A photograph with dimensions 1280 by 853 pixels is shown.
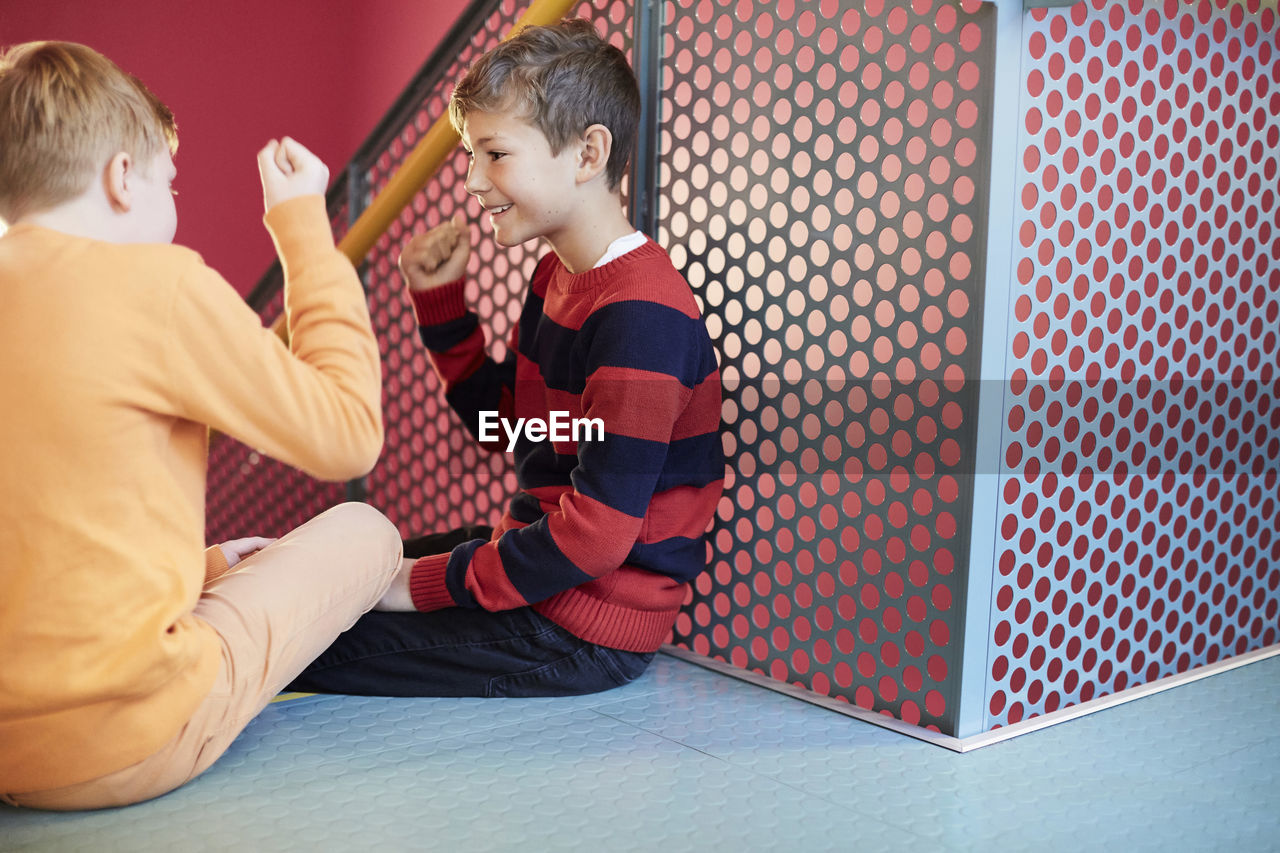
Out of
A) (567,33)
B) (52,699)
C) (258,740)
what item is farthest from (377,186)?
(52,699)

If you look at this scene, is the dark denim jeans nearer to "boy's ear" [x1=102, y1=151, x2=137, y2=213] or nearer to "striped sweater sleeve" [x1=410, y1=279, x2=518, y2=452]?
"striped sweater sleeve" [x1=410, y1=279, x2=518, y2=452]

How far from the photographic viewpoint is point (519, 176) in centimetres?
145

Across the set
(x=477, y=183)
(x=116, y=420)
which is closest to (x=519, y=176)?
(x=477, y=183)

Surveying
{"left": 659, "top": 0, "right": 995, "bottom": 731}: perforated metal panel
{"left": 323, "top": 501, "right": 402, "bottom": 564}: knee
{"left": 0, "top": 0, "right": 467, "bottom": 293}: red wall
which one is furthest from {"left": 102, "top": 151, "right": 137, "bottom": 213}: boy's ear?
{"left": 0, "top": 0, "right": 467, "bottom": 293}: red wall

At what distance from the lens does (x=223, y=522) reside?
2914mm

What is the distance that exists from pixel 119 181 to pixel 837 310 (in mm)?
839

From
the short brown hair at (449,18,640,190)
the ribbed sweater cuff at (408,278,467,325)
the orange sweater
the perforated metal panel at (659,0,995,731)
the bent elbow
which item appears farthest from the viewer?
the ribbed sweater cuff at (408,278,467,325)

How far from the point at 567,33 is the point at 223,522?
190cm

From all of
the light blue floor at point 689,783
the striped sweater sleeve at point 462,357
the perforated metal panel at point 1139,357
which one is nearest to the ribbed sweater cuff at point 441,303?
the striped sweater sleeve at point 462,357

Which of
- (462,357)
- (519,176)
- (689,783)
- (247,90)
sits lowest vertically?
(689,783)

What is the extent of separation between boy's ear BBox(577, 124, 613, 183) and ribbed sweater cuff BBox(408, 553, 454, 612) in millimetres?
547

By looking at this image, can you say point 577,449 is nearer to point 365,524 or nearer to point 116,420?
point 365,524

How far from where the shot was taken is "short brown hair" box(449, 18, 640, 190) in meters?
1.44

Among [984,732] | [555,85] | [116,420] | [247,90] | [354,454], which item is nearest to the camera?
[116,420]
